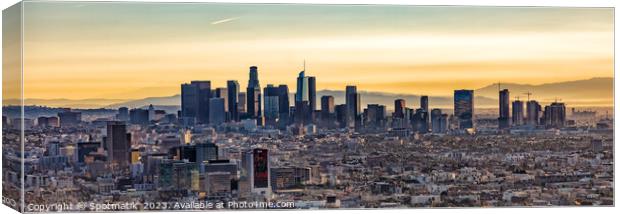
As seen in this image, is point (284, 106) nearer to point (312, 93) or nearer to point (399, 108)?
point (312, 93)

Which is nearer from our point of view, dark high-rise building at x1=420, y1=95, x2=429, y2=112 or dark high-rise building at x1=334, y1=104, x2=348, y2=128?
dark high-rise building at x1=334, y1=104, x2=348, y2=128

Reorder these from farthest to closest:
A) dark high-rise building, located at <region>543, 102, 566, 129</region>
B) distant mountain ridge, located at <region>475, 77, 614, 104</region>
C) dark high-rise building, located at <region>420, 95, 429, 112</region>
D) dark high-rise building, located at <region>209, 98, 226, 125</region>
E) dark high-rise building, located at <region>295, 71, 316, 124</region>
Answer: dark high-rise building, located at <region>543, 102, 566, 129</region>, distant mountain ridge, located at <region>475, 77, 614, 104</region>, dark high-rise building, located at <region>420, 95, 429, 112</region>, dark high-rise building, located at <region>295, 71, 316, 124</region>, dark high-rise building, located at <region>209, 98, 226, 125</region>

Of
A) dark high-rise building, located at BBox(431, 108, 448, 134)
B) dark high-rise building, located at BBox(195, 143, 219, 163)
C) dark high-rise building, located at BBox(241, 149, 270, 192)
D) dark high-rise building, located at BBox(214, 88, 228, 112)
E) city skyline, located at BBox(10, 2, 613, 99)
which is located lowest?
dark high-rise building, located at BBox(241, 149, 270, 192)

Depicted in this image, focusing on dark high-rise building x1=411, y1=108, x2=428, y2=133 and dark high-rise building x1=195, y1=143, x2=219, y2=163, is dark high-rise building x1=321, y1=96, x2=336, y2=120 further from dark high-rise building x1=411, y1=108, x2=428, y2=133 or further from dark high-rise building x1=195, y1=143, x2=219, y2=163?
dark high-rise building x1=195, y1=143, x2=219, y2=163

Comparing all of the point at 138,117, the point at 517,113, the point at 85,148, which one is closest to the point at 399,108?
the point at 517,113

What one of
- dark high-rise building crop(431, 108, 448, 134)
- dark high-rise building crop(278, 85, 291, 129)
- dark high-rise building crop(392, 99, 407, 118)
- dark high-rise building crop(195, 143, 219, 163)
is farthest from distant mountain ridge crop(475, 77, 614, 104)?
dark high-rise building crop(195, 143, 219, 163)

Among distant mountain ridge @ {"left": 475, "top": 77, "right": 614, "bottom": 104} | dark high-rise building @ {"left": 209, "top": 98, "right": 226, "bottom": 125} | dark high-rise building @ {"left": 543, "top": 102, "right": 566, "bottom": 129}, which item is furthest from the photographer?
dark high-rise building @ {"left": 543, "top": 102, "right": 566, "bottom": 129}

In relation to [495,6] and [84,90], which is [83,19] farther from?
[495,6]
